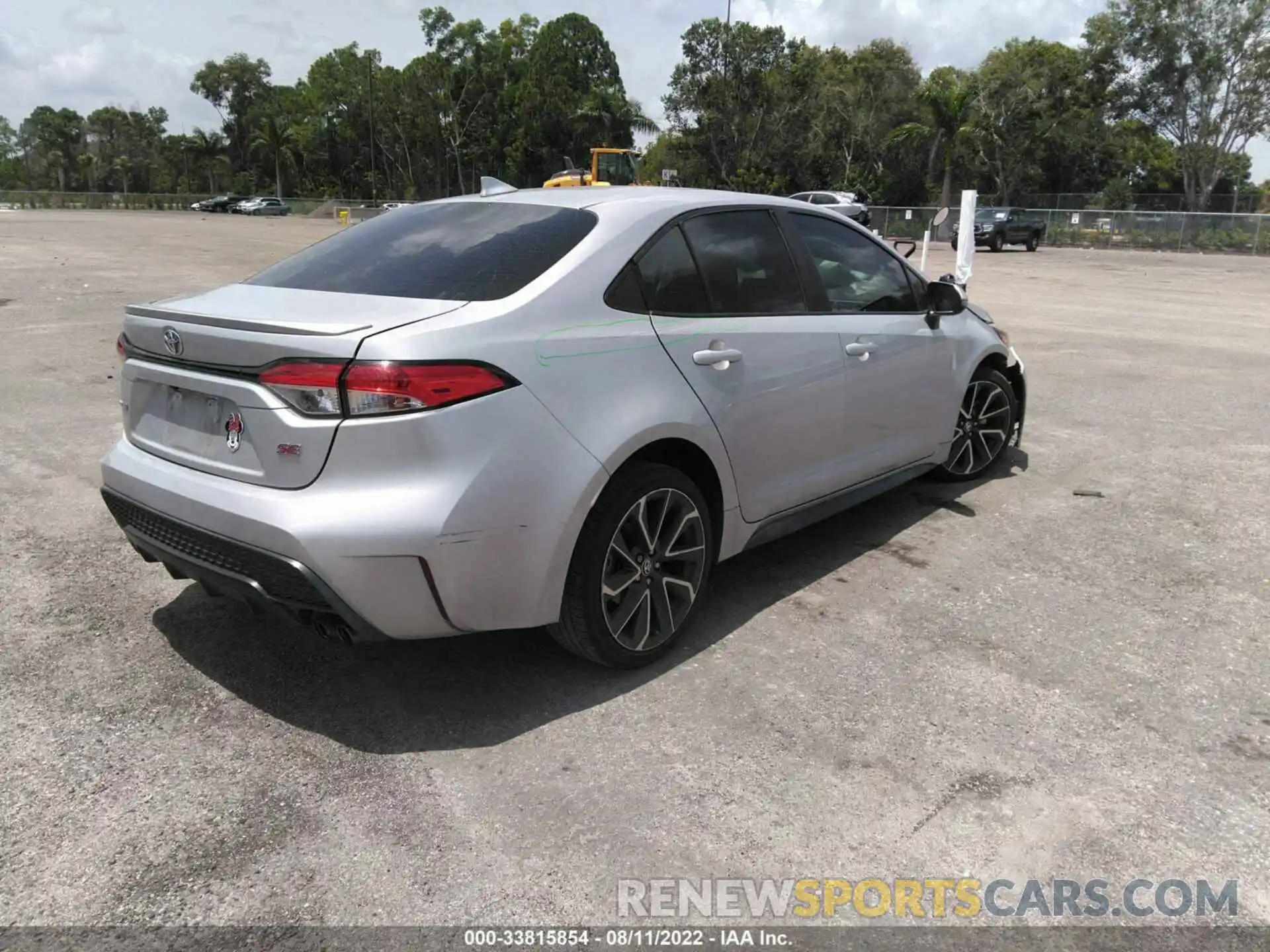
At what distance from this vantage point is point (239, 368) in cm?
292

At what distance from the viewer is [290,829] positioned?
8.54 feet

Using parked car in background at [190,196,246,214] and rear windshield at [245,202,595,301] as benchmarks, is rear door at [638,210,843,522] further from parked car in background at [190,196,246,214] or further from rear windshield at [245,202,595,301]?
parked car in background at [190,196,246,214]

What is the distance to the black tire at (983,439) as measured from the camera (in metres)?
5.39

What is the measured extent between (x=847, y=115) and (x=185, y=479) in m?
59.1

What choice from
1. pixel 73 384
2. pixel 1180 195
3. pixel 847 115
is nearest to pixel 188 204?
pixel 847 115

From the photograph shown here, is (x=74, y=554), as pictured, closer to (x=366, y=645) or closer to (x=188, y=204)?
(x=366, y=645)

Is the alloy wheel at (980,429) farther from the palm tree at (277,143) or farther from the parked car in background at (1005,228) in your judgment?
the palm tree at (277,143)

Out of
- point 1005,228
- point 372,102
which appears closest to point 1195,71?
point 1005,228

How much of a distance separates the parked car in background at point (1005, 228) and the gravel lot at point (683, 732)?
3196 cm

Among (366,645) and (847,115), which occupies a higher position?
(847,115)

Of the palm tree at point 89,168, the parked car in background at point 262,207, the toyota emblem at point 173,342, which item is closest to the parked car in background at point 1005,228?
the toyota emblem at point 173,342

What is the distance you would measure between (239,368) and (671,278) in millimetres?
1508

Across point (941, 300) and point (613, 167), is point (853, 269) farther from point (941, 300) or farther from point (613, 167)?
point (613, 167)

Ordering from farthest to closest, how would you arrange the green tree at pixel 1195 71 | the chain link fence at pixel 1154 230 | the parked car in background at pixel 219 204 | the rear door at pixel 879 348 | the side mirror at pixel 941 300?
the parked car in background at pixel 219 204 → the green tree at pixel 1195 71 → the chain link fence at pixel 1154 230 → the side mirror at pixel 941 300 → the rear door at pixel 879 348
